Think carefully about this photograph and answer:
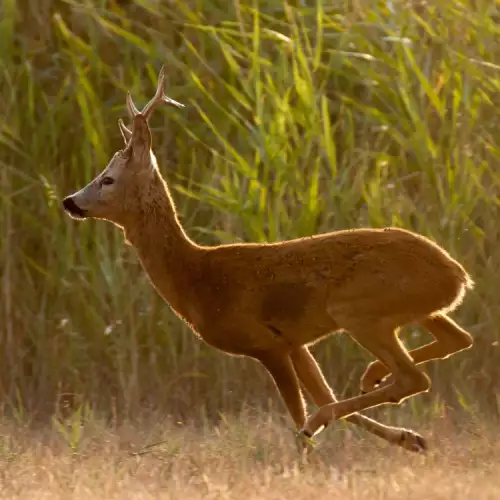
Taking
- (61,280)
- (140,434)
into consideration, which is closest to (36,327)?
(61,280)

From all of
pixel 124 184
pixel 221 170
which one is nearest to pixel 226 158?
pixel 221 170

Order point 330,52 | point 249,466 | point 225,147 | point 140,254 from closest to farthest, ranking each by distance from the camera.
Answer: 1. point 249,466
2. point 140,254
3. point 225,147
4. point 330,52

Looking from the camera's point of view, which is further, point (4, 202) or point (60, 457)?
point (4, 202)

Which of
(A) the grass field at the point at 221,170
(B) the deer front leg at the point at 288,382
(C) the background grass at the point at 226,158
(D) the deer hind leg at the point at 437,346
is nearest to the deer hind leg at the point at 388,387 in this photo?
(B) the deer front leg at the point at 288,382

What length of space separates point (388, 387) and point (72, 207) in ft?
5.26

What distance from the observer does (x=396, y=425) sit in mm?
7266

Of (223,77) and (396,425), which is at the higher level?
(223,77)

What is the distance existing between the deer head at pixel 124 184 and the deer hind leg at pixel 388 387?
1.24m

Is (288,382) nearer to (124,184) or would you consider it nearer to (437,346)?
(437,346)

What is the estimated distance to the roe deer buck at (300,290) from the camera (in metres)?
6.31

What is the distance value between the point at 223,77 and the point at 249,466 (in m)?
3.14

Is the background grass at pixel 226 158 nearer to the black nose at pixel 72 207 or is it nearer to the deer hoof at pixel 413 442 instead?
the deer hoof at pixel 413 442

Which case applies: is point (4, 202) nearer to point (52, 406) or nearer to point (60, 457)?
point (52, 406)

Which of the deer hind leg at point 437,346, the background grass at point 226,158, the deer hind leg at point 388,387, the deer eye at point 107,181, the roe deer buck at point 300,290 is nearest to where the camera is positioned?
the roe deer buck at point 300,290
